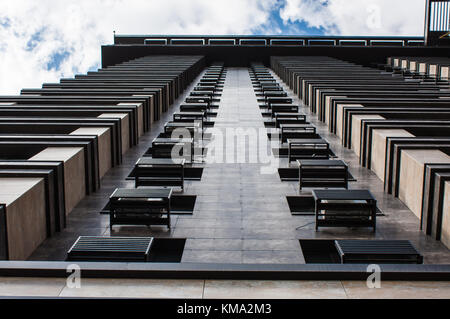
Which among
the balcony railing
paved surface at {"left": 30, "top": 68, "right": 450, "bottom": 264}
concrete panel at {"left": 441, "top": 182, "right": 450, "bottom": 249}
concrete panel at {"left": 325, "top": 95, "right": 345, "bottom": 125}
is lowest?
paved surface at {"left": 30, "top": 68, "right": 450, "bottom": 264}

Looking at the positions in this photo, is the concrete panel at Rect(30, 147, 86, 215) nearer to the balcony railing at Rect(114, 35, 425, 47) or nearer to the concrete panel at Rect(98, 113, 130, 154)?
the concrete panel at Rect(98, 113, 130, 154)

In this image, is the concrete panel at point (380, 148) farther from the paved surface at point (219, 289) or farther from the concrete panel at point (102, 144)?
the paved surface at point (219, 289)

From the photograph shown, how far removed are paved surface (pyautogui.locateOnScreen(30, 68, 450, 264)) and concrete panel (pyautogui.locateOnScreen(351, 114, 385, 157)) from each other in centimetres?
100

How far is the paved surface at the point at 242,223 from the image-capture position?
29.4 feet

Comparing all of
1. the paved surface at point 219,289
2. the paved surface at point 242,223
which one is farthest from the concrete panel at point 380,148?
the paved surface at point 219,289

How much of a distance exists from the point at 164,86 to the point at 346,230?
15.6 m

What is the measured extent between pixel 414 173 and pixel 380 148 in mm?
2526

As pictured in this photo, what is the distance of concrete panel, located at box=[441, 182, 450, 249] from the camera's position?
9.05 m

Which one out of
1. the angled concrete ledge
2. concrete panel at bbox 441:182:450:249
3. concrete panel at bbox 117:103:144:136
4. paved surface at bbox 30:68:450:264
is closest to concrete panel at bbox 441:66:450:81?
concrete panel at bbox 117:103:144:136

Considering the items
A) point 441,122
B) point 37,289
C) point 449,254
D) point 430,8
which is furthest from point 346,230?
point 430,8

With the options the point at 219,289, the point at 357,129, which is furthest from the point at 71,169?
the point at 357,129

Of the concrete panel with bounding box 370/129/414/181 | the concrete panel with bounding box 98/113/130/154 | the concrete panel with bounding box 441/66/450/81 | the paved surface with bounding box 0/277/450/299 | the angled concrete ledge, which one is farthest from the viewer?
the concrete panel with bounding box 441/66/450/81

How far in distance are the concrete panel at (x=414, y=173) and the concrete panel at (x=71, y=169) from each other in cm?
624

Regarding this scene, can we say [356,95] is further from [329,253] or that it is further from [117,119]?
[329,253]
